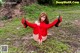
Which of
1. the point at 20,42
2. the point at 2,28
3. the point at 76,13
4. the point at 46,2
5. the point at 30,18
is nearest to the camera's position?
the point at 20,42

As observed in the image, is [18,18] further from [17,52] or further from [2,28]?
[17,52]

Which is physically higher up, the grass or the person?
the person

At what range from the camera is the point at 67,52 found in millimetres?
6094

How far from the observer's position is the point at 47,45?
20.6 ft

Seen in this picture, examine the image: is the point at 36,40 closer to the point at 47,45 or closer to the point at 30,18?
the point at 47,45

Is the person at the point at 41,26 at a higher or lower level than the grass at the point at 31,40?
higher

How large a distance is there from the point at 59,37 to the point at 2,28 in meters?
1.64

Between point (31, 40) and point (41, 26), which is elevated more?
point (41, 26)

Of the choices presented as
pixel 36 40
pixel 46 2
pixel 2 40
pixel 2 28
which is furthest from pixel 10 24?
pixel 46 2

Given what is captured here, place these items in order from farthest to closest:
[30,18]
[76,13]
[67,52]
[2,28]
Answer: [76,13]
[30,18]
[2,28]
[67,52]

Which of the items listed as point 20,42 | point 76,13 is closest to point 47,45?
point 20,42

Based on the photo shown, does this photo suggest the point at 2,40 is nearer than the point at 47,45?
No

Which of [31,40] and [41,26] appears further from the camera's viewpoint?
[31,40]

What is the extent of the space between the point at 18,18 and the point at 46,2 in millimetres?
3320
